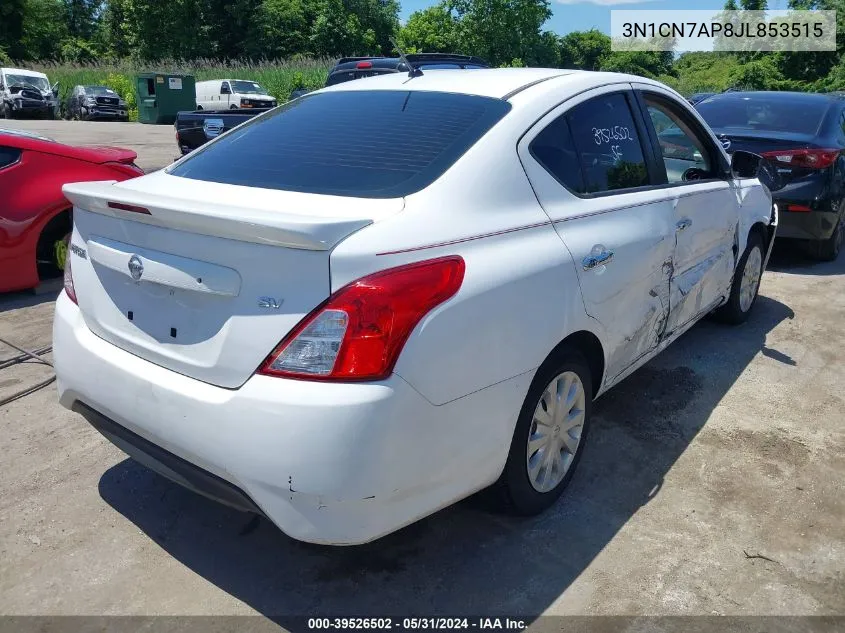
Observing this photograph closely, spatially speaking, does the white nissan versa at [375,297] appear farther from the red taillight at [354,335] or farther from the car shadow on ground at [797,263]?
the car shadow on ground at [797,263]

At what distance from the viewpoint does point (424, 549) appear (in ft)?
9.17

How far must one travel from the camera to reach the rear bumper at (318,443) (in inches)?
81.5

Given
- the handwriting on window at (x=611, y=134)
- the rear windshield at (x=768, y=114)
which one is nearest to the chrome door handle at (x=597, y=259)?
the handwriting on window at (x=611, y=134)

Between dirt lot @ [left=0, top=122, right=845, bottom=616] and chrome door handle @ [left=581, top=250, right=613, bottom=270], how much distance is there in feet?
3.32

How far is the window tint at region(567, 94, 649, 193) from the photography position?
3.11 m

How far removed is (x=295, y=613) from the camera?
2449 millimetres

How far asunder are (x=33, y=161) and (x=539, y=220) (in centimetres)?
457

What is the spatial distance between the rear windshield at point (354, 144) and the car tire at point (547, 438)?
88 cm

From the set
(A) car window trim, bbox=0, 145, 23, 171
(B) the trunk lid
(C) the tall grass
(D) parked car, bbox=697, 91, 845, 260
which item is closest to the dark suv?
(D) parked car, bbox=697, 91, 845, 260

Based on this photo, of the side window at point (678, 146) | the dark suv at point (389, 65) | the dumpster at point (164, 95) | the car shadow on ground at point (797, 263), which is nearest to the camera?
the side window at point (678, 146)

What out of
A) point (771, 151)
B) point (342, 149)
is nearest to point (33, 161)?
point (342, 149)

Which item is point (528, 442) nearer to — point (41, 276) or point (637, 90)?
point (637, 90)

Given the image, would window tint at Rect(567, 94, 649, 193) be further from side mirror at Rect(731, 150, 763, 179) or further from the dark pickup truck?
the dark pickup truck

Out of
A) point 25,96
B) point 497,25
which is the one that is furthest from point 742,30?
point 25,96
